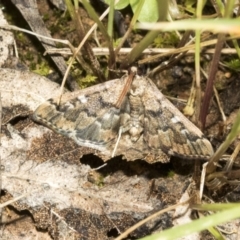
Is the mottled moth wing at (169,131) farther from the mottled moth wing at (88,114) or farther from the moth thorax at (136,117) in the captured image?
the mottled moth wing at (88,114)

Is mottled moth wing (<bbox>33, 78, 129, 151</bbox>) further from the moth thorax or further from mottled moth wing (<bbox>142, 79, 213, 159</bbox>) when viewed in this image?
mottled moth wing (<bbox>142, 79, 213, 159</bbox>)

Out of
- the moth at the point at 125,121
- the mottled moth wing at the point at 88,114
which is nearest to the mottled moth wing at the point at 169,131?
the moth at the point at 125,121

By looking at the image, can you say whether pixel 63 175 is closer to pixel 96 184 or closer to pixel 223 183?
pixel 96 184

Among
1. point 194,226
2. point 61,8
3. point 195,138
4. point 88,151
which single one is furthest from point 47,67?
point 194,226

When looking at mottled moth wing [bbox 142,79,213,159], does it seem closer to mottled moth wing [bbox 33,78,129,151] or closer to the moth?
the moth

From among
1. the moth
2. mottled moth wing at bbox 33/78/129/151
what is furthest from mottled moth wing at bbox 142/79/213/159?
mottled moth wing at bbox 33/78/129/151

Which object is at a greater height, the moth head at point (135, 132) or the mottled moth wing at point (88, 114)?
the mottled moth wing at point (88, 114)

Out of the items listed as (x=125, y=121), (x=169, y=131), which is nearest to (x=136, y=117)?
(x=125, y=121)

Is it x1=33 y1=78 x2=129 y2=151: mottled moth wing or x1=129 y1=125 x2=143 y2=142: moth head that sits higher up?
x1=33 y1=78 x2=129 y2=151: mottled moth wing
